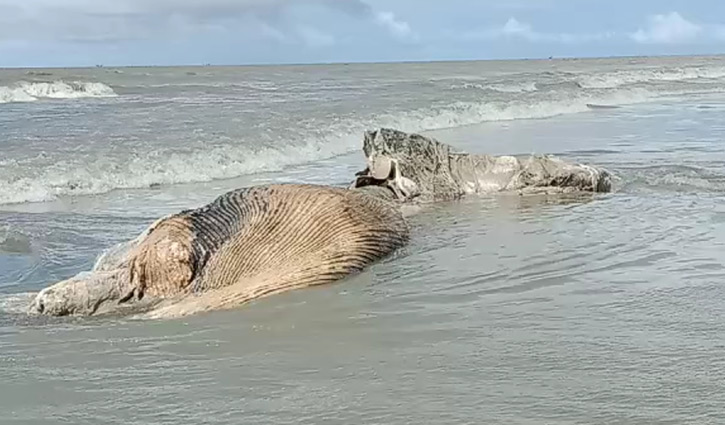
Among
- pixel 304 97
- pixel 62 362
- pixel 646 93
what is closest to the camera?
pixel 62 362

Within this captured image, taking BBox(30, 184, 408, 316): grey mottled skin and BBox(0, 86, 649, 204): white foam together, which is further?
BBox(0, 86, 649, 204): white foam

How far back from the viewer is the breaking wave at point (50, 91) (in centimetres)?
3097

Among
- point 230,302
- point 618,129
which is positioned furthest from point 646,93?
point 230,302

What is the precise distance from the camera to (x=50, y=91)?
32781 mm

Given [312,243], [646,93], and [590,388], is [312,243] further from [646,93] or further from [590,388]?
[646,93]

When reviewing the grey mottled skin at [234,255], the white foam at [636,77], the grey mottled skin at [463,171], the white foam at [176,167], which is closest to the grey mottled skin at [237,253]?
the grey mottled skin at [234,255]

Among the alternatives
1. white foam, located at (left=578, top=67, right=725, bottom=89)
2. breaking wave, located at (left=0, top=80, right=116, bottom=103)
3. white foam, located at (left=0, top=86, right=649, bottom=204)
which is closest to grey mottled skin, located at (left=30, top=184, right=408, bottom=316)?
white foam, located at (left=0, top=86, right=649, bottom=204)

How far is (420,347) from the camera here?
12.0 ft

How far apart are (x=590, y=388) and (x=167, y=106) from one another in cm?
2174

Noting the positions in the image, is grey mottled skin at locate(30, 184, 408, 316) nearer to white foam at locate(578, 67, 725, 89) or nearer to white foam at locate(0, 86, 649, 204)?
white foam at locate(0, 86, 649, 204)

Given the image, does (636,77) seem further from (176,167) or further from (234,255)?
(234,255)

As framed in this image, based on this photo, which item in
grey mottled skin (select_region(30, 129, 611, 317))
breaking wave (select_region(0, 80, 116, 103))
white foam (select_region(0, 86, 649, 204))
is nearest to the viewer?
grey mottled skin (select_region(30, 129, 611, 317))

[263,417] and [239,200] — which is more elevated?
[239,200]

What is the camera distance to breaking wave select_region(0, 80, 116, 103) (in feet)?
102
